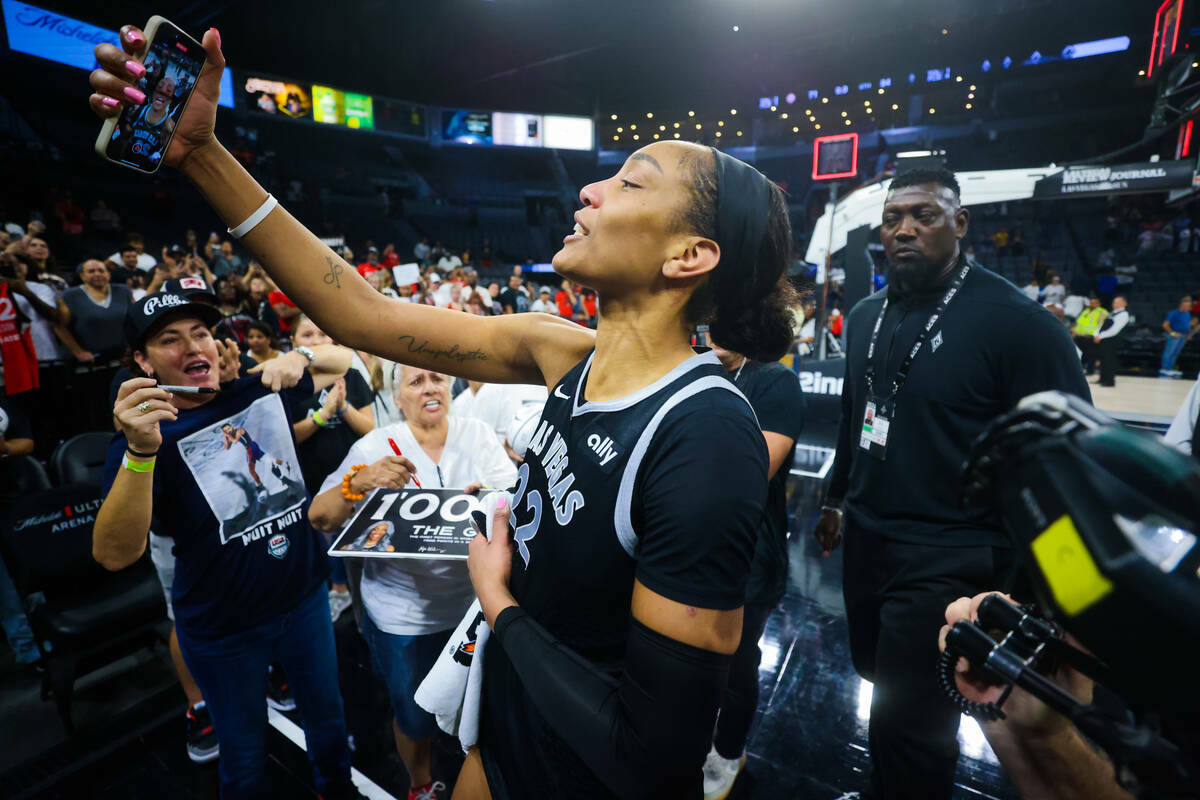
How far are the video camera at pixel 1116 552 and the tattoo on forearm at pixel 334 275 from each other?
4.61 feet

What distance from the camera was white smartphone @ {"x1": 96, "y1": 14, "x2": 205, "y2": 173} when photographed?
108 cm

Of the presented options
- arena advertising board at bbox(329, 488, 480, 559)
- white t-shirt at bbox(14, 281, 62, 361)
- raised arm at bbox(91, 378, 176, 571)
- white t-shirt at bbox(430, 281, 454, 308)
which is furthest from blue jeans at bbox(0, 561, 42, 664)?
white t-shirt at bbox(430, 281, 454, 308)

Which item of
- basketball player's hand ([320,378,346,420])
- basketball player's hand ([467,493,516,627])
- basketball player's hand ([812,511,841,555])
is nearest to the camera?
basketball player's hand ([467,493,516,627])

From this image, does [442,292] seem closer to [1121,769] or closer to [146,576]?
[146,576]

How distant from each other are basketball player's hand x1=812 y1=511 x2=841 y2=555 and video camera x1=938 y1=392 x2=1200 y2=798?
7.39ft

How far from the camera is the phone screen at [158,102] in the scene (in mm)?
1087

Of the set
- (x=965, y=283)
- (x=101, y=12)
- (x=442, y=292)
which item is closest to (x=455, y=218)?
(x=101, y=12)

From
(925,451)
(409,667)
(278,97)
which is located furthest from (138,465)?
(278,97)

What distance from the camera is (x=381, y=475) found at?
2.30 metres

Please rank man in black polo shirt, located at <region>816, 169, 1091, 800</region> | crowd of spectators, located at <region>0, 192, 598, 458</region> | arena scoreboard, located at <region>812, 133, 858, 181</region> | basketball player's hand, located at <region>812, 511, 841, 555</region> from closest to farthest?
man in black polo shirt, located at <region>816, 169, 1091, 800</region>, basketball player's hand, located at <region>812, 511, 841, 555</region>, crowd of spectators, located at <region>0, 192, 598, 458</region>, arena scoreboard, located at <region>812, 133, 858, 181</region>

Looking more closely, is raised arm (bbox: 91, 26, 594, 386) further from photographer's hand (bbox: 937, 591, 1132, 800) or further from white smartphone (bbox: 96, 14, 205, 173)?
photographer's hand (bbox: 937, 591, 1132, 800)

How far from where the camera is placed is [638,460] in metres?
1.05

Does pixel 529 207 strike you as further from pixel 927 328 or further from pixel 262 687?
pixel 262 687

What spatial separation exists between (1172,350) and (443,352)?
17.8 m
